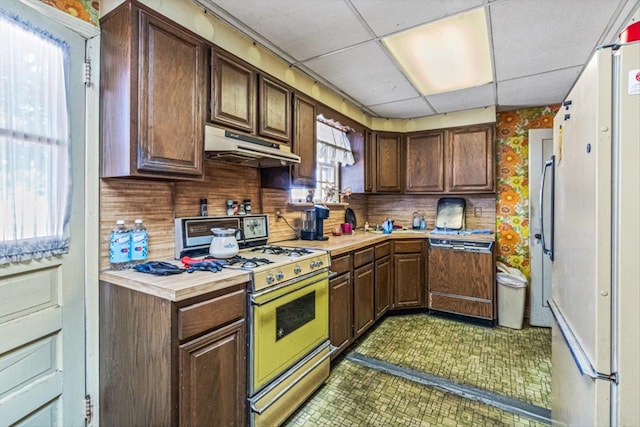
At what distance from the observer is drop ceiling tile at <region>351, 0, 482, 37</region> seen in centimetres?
173

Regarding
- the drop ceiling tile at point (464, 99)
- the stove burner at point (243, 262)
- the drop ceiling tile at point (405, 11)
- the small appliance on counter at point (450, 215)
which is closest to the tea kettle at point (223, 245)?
the stove burner at point (243, 262)

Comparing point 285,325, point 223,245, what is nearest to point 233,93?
point 223,245

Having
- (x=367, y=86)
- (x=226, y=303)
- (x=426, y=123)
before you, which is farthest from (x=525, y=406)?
(x=426, y=123)

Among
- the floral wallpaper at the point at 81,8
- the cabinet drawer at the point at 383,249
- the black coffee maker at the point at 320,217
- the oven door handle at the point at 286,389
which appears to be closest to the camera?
the floral wallpaper at the point at 81,8

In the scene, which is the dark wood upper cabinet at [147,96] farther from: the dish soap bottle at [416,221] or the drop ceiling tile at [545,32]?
Answer: the dish soap bottle at [416,221]

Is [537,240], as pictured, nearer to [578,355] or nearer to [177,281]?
[578,355]

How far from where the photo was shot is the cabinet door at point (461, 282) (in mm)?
3211

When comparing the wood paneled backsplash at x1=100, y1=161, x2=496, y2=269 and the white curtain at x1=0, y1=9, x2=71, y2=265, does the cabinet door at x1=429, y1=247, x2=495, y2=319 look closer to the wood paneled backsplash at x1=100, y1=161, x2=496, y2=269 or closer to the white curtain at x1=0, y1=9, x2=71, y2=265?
the wood paneled backsplash at x1=100, y1=161, x2=496, y2=269

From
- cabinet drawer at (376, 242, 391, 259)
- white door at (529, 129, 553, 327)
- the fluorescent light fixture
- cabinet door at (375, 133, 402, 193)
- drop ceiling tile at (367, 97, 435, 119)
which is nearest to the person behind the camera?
the fluorescent light fixture

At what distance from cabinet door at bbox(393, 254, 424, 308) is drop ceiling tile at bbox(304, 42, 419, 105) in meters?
1.73

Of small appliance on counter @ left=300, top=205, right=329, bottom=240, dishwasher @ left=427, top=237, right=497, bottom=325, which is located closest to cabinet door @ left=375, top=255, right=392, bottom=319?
dishwasher @ left=427, top=237, right=497, bottom=325

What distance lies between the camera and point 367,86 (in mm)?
2928

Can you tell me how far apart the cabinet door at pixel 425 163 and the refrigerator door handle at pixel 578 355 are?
2.42 meters

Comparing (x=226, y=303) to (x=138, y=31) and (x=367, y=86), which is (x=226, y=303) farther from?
(x=367, y=86)
